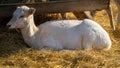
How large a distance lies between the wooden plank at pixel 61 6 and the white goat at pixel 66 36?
609mm

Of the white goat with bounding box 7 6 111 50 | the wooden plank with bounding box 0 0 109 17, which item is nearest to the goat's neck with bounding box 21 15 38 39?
the white goat with bounding box 7 6 111 50

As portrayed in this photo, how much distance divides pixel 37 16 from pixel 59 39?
66.2 inches

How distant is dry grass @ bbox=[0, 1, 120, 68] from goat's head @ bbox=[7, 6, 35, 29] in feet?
1.95

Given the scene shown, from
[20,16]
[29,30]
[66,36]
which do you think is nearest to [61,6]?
[66,36]

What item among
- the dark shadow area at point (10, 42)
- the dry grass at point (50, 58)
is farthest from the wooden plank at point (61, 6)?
the dry grass at point (50, 58)

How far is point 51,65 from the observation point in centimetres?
748

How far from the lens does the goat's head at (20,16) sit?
25.9ft

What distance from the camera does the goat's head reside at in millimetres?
7887

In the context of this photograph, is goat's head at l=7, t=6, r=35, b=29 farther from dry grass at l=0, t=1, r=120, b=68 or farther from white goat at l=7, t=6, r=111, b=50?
dry grass at l=0, t=1, r=120, b=68

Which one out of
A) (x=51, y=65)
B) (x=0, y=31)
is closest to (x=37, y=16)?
(x=0, y=31)

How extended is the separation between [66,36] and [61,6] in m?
1.01

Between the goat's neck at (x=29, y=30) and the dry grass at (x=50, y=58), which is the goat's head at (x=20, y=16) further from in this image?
the dry grass at (x=50, y=58)

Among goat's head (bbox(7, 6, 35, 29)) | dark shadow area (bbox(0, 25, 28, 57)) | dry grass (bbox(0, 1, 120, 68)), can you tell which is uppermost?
goat's head (bbox(7, 6, 35, 29))

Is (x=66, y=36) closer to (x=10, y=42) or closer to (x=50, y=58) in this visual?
(x=50, y=58)
